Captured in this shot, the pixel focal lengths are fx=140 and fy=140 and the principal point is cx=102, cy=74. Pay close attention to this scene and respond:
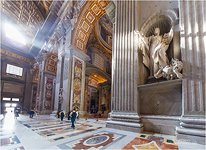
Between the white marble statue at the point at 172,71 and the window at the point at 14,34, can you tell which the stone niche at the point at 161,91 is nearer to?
the white marble statue at the point at 172,71

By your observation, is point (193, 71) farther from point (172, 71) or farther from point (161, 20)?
point (161, 20)

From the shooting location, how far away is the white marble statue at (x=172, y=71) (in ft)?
12.8

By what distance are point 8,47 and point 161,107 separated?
2073 cm

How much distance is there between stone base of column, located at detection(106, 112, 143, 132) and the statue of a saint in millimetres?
1671

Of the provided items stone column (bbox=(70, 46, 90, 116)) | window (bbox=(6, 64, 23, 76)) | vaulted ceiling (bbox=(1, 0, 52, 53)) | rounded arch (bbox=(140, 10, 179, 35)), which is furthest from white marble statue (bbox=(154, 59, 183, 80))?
window (bbox=(6, 64, 23, 76))

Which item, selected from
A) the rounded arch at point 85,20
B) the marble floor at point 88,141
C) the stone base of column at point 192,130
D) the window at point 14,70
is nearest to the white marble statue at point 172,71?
the stone base of column at point 192,130

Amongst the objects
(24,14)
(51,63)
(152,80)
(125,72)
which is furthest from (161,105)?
(24,14)

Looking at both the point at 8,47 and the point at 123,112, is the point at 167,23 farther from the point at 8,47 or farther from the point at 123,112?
the point at 8,47

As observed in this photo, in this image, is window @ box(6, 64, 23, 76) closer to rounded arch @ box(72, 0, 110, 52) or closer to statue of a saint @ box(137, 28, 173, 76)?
rounded arch @ box(72, 0, 110, 52)

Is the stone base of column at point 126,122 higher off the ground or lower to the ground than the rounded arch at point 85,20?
lower

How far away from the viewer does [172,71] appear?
4.07 meters

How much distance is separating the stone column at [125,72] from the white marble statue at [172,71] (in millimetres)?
874

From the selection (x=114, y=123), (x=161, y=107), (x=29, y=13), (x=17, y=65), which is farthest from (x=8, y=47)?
(x=161, y=107)

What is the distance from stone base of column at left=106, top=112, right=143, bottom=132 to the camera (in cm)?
441
